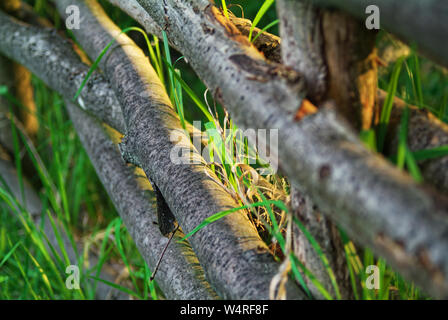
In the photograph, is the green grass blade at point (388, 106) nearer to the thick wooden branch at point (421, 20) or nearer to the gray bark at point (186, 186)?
the thick wooden branch at point (421, 20)

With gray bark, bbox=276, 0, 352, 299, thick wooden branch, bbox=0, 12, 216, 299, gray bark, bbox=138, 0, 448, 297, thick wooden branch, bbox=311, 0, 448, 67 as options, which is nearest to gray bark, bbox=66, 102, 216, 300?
thick wooden branch, bbox=0, 12, 216, 299

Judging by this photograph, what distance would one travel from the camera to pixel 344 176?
505mm

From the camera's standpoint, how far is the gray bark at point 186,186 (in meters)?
0.74

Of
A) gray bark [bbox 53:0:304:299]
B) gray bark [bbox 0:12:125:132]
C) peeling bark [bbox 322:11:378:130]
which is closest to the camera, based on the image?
peeling bark [bbox 322:11:378:130]

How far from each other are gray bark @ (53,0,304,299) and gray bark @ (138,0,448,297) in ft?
0.74

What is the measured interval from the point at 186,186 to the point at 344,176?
45 centimetres

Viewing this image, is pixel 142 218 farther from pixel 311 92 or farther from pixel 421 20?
pixel 421 20

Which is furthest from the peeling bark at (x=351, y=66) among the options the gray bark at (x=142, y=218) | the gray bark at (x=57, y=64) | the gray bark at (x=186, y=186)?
the gray bark at (x=57, y=64)

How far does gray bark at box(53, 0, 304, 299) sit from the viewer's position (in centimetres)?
74

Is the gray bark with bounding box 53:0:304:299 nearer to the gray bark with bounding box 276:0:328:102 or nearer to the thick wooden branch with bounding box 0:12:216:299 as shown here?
the thick wooden branch with bounding box 0:12:216:299

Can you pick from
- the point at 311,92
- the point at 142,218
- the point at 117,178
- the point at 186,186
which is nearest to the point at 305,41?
the point at 311,92

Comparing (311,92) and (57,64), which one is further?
(57,64)
